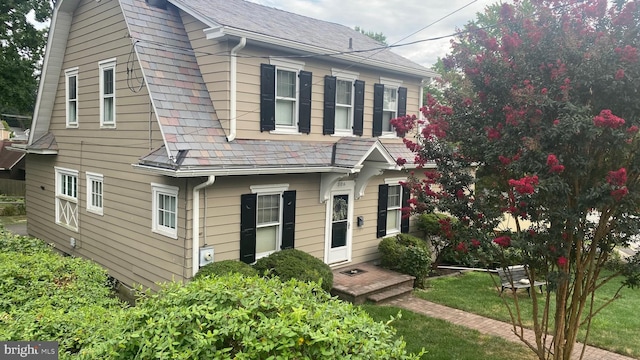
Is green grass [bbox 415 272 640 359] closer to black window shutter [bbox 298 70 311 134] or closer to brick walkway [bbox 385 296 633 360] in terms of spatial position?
brick walkway [bbox 385 296 633 360]

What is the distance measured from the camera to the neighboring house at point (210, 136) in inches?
348

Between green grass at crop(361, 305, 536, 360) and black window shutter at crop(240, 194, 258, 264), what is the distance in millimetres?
2730

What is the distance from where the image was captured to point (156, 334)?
3.26m

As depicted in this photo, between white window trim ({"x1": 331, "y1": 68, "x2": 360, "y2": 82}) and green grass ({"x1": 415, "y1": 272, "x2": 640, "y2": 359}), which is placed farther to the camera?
white window trim ({"x1": 331, "y1": 68, "x2": 360, "y2": 82})

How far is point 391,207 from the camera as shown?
12789 mm

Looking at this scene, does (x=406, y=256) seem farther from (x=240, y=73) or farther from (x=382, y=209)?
(x=240, y=73)

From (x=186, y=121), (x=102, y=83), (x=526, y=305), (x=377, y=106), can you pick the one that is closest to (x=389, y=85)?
(x=377, y=106)

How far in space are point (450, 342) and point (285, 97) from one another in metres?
6.02

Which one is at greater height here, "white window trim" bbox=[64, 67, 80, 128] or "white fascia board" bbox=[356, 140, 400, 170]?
"white window trim" bbox=[64, 67, 80, 128]

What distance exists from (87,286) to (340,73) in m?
7.50

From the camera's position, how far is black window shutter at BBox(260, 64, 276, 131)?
958cm

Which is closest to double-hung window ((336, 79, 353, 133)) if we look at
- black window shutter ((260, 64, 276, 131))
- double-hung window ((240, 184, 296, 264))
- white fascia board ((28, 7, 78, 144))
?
black window shutter ((260, 64, 276, 131))

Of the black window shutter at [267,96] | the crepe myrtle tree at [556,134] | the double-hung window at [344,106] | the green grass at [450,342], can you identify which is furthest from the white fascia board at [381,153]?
the crepe myrtle tree at [556,134]

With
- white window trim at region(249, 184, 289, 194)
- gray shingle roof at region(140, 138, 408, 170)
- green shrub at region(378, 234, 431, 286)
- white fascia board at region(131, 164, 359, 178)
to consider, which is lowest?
green shrub at region(378, 234, 431, 286)
